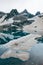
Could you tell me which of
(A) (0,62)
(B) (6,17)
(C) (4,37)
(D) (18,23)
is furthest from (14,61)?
(B) (6,17)

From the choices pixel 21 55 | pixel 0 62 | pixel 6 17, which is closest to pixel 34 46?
pixel 21 55

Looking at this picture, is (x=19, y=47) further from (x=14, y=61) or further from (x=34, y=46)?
(x=14, y=61)

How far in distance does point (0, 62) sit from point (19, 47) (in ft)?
7.37

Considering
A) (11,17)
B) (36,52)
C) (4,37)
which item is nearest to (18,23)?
(11,17)

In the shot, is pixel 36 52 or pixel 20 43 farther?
pixel 20 43

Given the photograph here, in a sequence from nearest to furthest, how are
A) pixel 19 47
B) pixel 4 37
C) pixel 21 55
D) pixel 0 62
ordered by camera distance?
1. pixel 0 62
2. pixel 21 55
3. pixel 19 47
4. pixel 4 37

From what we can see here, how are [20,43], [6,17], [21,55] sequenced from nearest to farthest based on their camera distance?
[21,55], [20,43], [6,17]

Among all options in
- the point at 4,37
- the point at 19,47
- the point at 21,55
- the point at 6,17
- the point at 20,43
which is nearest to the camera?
the point at 21,55

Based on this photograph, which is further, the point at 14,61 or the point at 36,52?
the point at 36,52

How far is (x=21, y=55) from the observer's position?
33.3 ft

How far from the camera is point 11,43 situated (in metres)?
12.2

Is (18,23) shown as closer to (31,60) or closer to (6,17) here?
(6,17)

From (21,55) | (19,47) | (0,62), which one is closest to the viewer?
(0,62)

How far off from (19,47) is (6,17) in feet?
38.6
